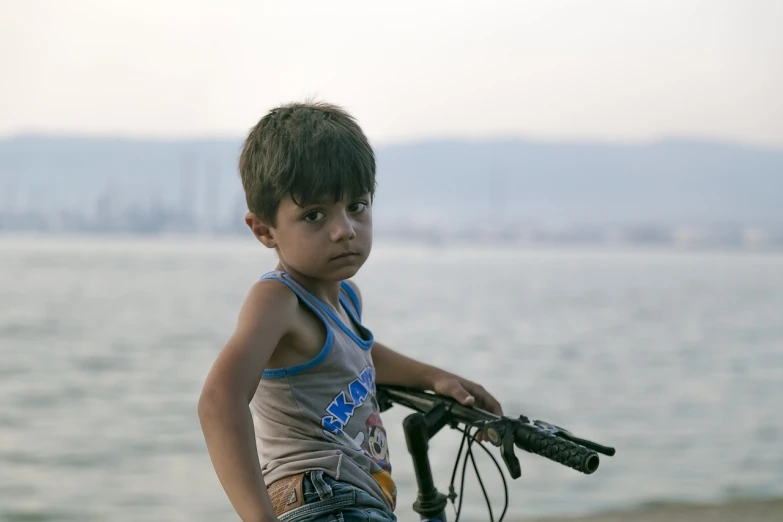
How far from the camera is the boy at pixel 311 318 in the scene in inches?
66.7

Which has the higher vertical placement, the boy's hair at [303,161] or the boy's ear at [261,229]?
the boy's hair at [303,161]

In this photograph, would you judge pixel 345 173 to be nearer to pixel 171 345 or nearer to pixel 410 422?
pixel 410 422

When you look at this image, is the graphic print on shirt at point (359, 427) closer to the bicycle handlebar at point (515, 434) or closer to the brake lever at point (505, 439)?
the bicycle handlebar at point (515, 434)

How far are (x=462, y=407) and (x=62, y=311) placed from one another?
1541cm

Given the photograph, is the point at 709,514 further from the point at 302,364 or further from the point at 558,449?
the point at 302,364

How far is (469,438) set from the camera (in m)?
1.86

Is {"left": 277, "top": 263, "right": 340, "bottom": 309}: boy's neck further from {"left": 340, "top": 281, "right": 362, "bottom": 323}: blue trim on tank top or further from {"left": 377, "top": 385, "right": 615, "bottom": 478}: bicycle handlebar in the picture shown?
{"left": 377, "top": 385, "right": 615, "bottom": 478}: bicycle handlebar

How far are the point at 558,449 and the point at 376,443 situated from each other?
Result: 37cm

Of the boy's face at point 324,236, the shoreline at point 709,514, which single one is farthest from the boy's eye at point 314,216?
the shoreline at point 709,514

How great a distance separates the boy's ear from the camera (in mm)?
1787

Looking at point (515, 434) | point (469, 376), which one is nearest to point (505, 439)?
point (515, 434)

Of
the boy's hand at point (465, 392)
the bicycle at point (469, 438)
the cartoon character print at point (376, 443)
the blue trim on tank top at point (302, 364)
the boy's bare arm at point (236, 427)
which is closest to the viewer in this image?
the boy's bare arm at point (236, 427)

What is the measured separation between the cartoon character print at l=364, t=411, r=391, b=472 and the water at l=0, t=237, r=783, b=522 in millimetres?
3550

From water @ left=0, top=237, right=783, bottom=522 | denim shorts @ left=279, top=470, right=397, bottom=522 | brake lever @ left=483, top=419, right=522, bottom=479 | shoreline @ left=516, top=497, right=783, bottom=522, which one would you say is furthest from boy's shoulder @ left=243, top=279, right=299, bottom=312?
water @ left=0, top=237, right=783, bottom=522
